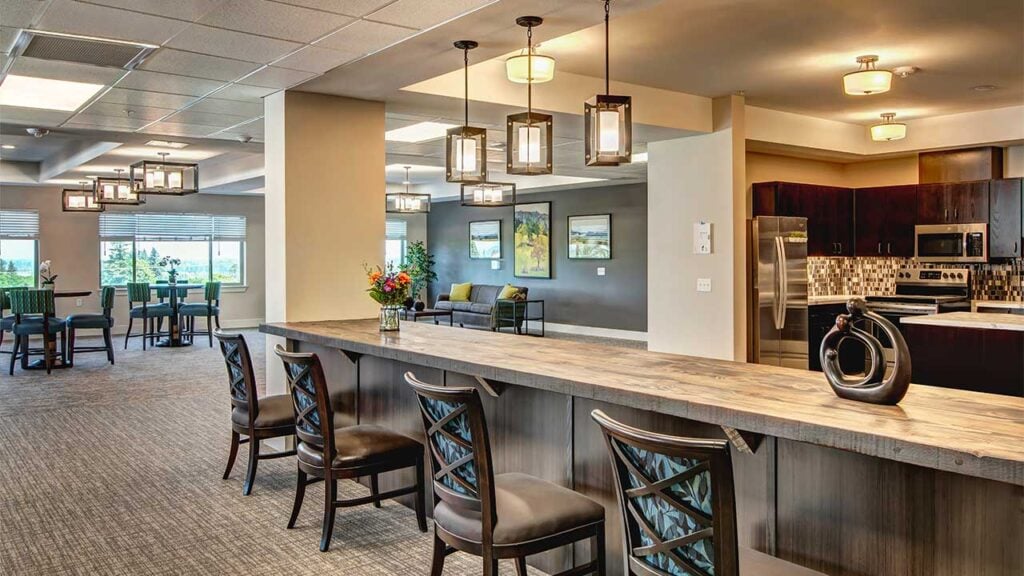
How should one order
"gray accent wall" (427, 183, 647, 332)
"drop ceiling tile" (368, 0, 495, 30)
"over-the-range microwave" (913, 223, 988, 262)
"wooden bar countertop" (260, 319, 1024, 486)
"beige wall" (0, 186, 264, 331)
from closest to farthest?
"wooden bar countertop" (260, 319, 1024, 486)
"drop ceiling tile" (368, 0, 495, 30)
"over-the-range microwave" (913, 223, 988, 262)
"gray accent wall" (427, 183, 647, 332)
"beige wall" (0, 186, 264, 331)

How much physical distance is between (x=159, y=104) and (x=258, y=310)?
33.5ft

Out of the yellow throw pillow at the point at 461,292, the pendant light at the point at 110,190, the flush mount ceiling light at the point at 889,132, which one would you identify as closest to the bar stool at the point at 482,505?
the flush mount ceiling light at the point at 889,132

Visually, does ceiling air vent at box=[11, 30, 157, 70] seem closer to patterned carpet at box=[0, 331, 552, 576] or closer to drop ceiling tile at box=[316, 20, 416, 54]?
drop ceiling tile at box=[316, 20, 416, 54]

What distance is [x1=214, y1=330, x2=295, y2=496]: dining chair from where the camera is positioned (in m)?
4.18

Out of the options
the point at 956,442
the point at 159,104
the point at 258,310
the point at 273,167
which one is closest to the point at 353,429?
the point at 273,167

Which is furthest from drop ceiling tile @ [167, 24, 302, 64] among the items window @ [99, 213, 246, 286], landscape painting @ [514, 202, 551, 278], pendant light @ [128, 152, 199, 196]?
window @ [99, 213, 246, 286]

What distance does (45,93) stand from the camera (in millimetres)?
5582

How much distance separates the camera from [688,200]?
712 cm

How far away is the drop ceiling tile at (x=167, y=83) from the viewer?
186 inches

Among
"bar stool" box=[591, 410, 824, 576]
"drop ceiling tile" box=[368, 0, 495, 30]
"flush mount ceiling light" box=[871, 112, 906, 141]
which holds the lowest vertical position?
"bar stool" box=[591, 410, 824, 576]

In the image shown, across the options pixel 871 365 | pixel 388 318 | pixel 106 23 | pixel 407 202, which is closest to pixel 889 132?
pixel 388 318

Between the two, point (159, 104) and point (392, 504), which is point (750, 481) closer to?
point (392, 504)

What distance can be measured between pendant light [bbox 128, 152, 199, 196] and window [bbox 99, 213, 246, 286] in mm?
6515

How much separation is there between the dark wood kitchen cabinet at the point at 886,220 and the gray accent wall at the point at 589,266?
4.11m
